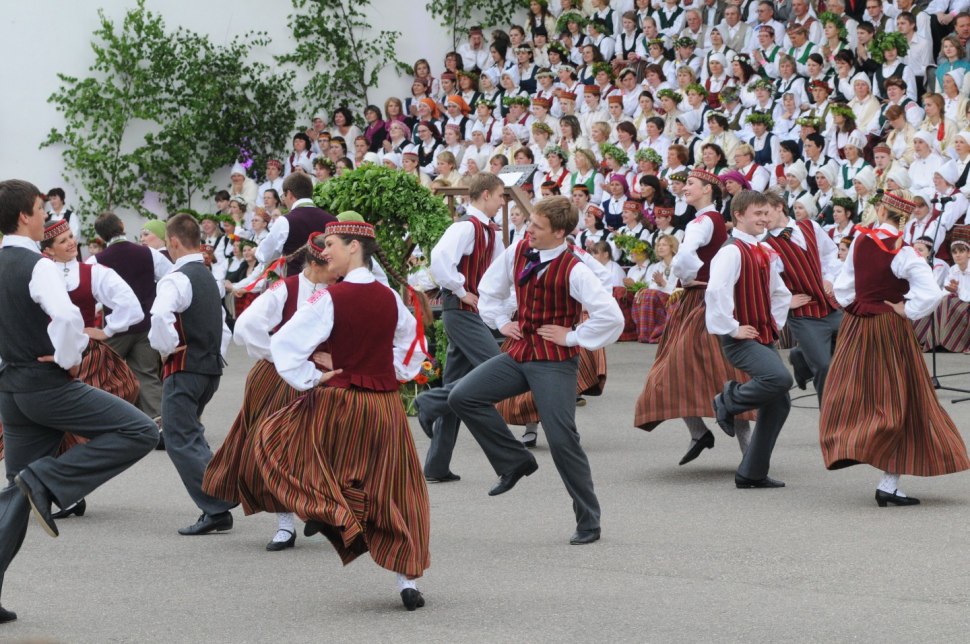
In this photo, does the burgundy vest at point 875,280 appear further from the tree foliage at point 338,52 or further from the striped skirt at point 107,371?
the tree foliage at point 338,52

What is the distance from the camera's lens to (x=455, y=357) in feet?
26.6

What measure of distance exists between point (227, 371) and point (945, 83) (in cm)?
760

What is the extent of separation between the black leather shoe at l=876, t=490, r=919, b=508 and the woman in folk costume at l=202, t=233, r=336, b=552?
2.75m

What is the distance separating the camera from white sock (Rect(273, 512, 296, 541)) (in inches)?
239

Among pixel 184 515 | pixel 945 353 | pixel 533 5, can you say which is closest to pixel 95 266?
pixel 184 515

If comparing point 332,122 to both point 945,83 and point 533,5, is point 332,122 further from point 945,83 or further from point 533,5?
point 945,83

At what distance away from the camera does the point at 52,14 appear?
19.8 metres

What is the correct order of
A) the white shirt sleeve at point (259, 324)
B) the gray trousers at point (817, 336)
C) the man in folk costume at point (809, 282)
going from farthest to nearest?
the gray trousers at point (817, 336), the man in folk costume at point (809, 282), the white shirt sleeve at point (259, 324)

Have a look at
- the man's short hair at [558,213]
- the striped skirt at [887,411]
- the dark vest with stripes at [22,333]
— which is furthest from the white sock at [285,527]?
the striped skirt at [887,411]

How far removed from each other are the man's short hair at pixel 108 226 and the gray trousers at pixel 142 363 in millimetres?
649

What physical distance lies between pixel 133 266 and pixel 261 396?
324 cm

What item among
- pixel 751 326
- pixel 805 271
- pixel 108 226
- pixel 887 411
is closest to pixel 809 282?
pixel 805 271

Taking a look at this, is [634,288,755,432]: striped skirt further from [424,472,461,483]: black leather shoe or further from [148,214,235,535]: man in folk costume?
[148,214,235,535]: man in folk costume

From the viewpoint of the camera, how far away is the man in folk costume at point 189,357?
6359mm
